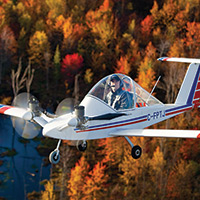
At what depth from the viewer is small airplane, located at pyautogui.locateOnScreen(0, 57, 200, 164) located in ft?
56.4

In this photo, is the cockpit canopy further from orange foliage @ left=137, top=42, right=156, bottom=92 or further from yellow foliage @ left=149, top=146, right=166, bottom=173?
orange foliage @ left=137, top=42, right=156, bottom=92

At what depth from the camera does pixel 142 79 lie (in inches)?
2958

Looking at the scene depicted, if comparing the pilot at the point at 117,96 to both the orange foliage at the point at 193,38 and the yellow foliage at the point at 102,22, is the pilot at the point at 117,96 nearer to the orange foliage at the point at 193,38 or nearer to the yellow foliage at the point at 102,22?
the yellow foliage at the point at 102,22

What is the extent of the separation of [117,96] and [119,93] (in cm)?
18

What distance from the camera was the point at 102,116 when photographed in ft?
60.1

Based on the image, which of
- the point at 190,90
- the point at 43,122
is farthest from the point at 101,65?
the point at 43,122

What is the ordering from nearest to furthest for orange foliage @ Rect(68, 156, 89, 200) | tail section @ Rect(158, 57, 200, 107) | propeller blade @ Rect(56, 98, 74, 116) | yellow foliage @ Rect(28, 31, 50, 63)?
1. propeller blade @ Rect(56, 98, 74, 116)
2. tail section @ Rect(158, 57, 200, 107)
3. orange foliage @ Rect(68, 156, 89, 200)
4. yellow foliage @ Rect(28, 31, 50, 63)

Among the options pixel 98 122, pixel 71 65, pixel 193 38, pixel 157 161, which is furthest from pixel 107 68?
pixel 98 122

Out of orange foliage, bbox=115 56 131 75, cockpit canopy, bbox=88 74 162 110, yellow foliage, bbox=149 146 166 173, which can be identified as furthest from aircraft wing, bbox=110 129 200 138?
orange foliage, bbox=115 56 131 75

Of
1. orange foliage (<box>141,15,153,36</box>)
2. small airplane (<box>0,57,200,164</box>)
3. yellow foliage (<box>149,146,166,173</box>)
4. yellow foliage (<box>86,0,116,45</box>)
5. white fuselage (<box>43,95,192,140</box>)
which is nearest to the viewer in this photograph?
white fuselage (<box>43,95,192,140</box>)

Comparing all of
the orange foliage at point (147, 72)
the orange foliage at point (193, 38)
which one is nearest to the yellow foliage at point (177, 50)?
the orange foliage at point (193, 38)

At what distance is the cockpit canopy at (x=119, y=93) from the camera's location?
1906 cm

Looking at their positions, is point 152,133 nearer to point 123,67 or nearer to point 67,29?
point 123,67

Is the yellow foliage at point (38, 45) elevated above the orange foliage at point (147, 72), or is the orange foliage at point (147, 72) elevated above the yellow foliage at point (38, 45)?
the yellow foliage at point (38, 45)
